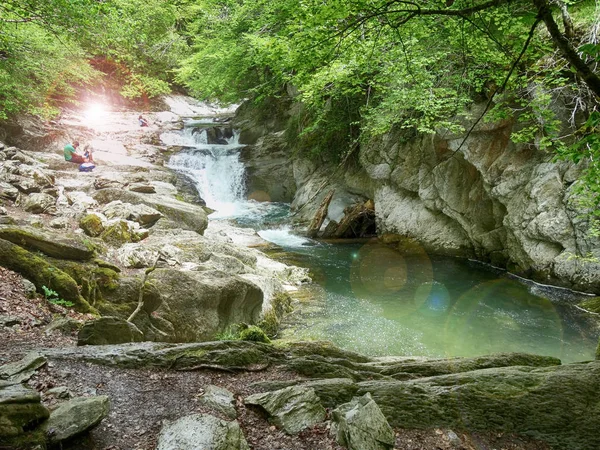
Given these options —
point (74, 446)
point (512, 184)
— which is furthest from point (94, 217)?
point (512, 184)

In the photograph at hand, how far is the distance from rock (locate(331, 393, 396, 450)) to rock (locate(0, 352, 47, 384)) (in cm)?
311

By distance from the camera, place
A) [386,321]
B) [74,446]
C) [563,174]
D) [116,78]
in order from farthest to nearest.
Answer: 1. [116,78]
2. [563,174]
3. [386,321]
4. [74,446]

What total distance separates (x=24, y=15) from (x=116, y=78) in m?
32.0

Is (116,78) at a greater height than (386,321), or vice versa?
(116,78)

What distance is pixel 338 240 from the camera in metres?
19.2

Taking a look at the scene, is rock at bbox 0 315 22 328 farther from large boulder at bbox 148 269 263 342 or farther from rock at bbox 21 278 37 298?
large boulder at bbox 148 269 263 342

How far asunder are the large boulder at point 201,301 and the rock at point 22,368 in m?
3.62

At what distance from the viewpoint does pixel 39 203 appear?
10.0 meters

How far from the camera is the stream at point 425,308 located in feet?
30.2

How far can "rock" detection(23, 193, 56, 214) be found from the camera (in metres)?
9.87

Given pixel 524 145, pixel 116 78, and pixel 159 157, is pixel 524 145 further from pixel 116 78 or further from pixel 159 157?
pixel 116 78

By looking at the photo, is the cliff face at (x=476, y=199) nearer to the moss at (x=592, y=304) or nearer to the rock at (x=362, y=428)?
the moss at (x=592, y=304)

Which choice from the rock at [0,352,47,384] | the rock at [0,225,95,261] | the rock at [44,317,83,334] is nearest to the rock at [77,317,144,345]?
the rock at [44,317,83,334]

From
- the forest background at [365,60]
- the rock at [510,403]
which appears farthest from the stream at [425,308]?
the rock at [510,403]
